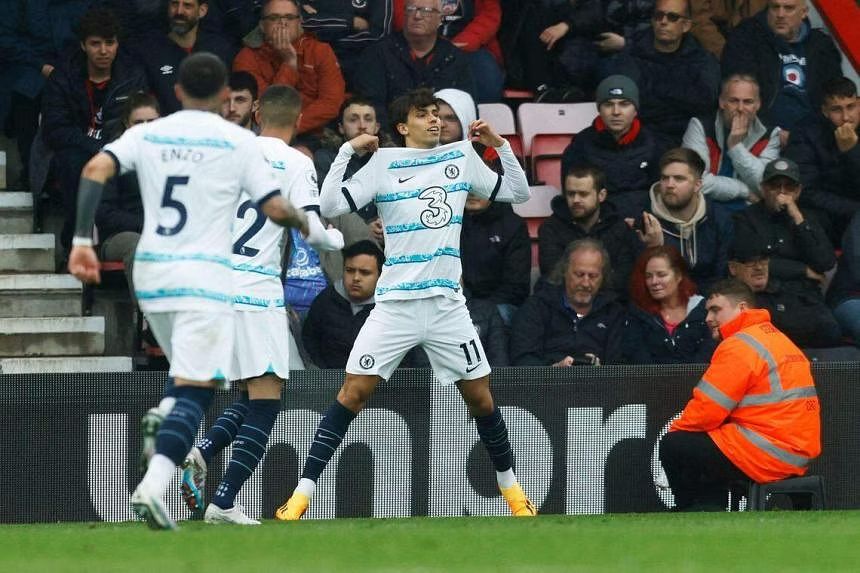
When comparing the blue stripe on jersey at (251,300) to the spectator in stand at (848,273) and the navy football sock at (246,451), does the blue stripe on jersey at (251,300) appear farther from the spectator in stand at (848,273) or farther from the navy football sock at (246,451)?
the spectator in stand at (848,273)

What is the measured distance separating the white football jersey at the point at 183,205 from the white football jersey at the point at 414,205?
193 centimetres

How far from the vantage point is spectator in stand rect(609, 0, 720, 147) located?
44.3 feet

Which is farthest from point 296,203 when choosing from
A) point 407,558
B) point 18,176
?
point 18,176

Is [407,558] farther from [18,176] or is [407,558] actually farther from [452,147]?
[18,176]

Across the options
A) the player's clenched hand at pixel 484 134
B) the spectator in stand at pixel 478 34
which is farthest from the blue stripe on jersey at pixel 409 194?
the spectator in stand at pixel 478 34

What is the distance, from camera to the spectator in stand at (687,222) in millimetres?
12273

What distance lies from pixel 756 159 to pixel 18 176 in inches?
220

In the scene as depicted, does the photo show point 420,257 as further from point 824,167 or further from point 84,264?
point 824,167

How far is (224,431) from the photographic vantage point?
9.54m

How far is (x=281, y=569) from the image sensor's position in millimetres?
7012

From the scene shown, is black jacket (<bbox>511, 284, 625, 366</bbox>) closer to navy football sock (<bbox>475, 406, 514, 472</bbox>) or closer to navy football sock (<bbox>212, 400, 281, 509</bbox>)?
navy football sock (<bbox>475, 406, 514, 472</bbox>)

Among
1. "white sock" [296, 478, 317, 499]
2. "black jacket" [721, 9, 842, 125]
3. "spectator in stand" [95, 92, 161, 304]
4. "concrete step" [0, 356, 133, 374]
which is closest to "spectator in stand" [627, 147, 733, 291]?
"black jacket" [721, 9, 842, 125]

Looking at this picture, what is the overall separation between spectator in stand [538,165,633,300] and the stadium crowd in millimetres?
16

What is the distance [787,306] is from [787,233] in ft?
2.28
